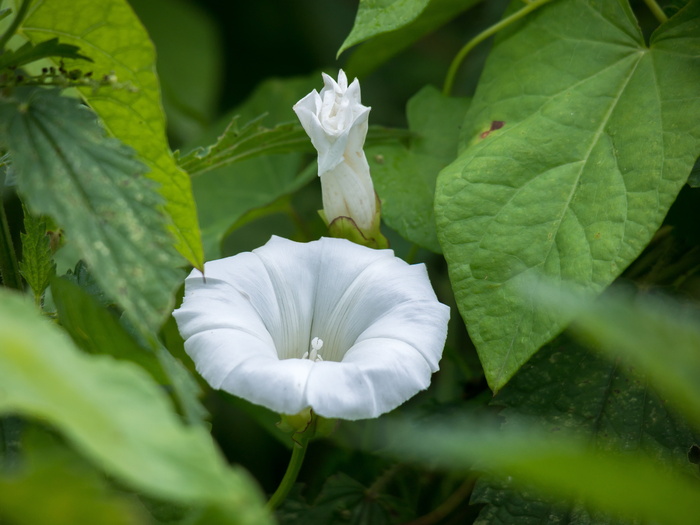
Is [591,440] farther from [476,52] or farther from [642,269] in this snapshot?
[476,52]

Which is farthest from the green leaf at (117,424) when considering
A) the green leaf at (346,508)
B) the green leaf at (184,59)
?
the green leaf at (184,59)

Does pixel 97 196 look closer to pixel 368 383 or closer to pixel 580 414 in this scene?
pixel 368 383

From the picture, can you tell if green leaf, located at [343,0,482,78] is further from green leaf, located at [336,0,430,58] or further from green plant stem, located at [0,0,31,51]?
green plant stem, located at [0,0,31,51]

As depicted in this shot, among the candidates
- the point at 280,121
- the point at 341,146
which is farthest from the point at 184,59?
the point at 341,146

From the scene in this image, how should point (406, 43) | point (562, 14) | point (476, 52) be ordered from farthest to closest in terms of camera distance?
point (476, 52), point (406, 43), point (562, 14)

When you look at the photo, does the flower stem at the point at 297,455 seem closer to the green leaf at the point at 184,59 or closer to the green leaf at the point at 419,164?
the green leaf at the point at 419,164

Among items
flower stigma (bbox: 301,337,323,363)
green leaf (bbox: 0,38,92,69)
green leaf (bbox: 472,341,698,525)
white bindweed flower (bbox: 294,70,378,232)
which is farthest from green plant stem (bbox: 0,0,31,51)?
green leaf (bbox: 472,341,698,525)

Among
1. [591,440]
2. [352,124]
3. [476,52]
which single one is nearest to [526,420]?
[591,440]
